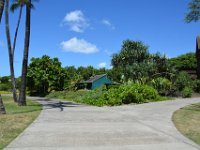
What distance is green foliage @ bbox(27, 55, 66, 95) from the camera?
2105 inches

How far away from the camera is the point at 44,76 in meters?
53.2

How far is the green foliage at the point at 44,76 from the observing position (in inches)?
2105

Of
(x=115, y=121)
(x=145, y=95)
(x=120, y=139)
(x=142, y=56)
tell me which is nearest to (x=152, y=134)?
(x=120, y=139)

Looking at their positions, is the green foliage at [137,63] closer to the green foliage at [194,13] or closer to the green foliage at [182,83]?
the green foliage at [182,83]

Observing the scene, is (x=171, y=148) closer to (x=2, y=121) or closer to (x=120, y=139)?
(x=120, y=139)

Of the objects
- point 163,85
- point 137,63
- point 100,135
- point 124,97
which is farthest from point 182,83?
point 100,135

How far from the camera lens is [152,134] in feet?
37.8

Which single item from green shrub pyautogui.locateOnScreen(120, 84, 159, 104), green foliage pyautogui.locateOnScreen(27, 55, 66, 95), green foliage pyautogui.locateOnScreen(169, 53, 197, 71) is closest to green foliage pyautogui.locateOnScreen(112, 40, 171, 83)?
green foliage pyautogui.locateOnScreen(27, 55, 66, 95)

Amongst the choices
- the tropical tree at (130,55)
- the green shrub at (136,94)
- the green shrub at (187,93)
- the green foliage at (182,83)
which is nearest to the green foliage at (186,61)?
the tropical tree at (130,55)

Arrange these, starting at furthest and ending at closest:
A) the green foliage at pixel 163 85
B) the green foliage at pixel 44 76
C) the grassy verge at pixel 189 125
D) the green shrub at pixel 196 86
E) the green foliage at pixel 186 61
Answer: the green foliage at pixel 186 61 → the green foliage at pixel 44 76 → the green shrub at pixel 196 86 → the green foliage at pixel 163 85 → the grassy verge at pixel 189 125

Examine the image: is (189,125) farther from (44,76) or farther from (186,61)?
(186,61)

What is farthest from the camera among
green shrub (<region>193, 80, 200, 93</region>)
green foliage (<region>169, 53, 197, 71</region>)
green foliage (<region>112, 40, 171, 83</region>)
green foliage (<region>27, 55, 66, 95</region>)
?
green foliage (<region>169, 53, 197, 71</region>)

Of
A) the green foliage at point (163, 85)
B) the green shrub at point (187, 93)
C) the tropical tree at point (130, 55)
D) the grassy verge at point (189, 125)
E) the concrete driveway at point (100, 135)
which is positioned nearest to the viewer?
the concrete driveway at point (100, 135)

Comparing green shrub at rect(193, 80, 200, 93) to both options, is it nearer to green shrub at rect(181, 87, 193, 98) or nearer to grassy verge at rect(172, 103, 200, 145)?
Answer: green shrub at rect(181, 87, 193, 98)
